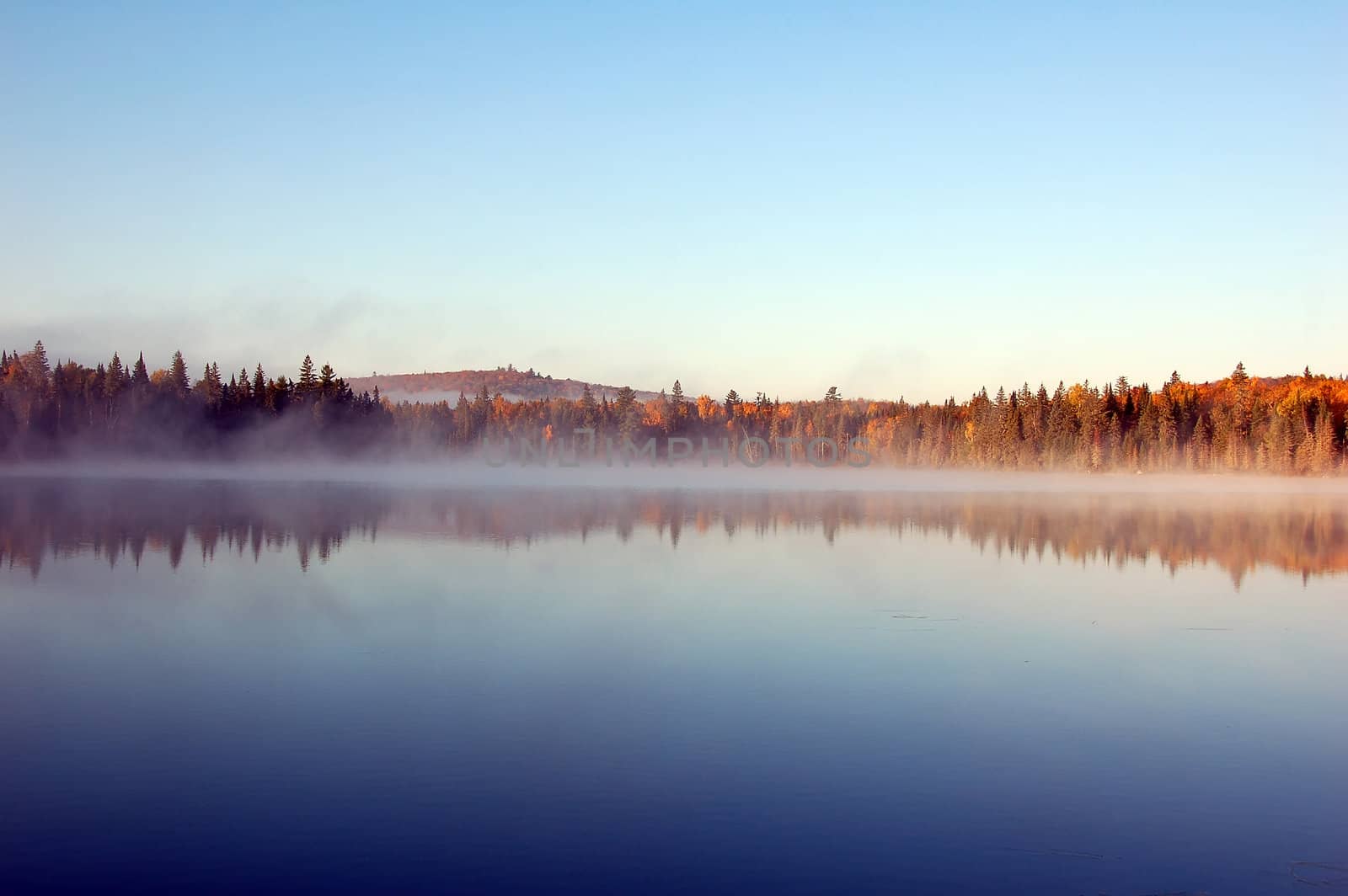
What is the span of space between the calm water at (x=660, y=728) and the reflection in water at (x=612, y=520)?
3.57 m

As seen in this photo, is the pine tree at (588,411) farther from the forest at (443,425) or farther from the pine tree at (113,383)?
the pine tree at (113,383)

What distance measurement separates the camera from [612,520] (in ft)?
120

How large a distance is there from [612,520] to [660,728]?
26.7m

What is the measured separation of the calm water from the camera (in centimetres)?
710

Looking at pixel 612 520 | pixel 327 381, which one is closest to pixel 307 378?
pixel 327 381

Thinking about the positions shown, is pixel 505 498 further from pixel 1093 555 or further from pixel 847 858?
pixel 847 858

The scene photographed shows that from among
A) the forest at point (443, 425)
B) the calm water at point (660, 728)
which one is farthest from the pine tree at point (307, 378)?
the calm water at point (660, 728)

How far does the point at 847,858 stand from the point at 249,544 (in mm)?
20880

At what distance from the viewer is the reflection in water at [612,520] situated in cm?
2595

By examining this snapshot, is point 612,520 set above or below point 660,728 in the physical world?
below

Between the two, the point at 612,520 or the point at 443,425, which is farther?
the point at 443,425

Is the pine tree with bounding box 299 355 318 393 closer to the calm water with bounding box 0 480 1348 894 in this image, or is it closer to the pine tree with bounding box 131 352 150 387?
the pine tree with bounding box 131 352 150 387

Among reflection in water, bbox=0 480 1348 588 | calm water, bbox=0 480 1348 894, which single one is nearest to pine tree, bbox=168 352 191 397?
reflection in water, bbox=0 480 1348 588

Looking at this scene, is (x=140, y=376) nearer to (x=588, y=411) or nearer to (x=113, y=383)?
(x=113, y=383)
